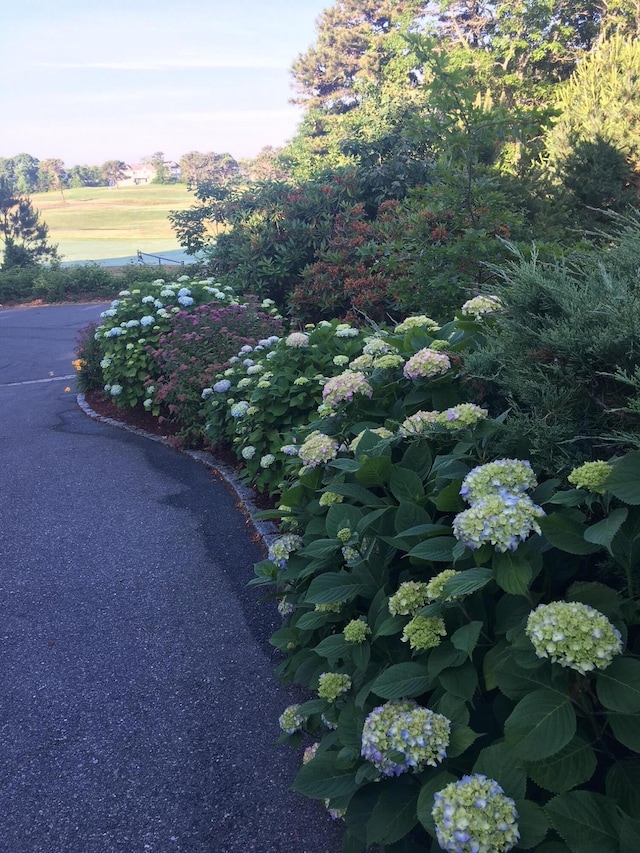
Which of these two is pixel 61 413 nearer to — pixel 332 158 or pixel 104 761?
pixel 104 761

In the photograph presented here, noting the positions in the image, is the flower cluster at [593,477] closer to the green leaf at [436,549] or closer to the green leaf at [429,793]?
the green leaf at [436,549]

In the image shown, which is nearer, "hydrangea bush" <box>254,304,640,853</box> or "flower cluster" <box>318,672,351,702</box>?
"hydrangea bush" <box>254,304,640,853</box>

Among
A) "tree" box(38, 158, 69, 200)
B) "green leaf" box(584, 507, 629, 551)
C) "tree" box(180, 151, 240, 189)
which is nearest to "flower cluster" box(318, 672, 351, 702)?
"green leaf" box(584, 507, 629, 551)

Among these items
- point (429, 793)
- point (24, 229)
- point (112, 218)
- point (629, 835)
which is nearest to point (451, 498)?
point (429, 793)

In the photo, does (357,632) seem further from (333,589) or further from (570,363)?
(570,363)

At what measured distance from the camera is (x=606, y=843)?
1117mm

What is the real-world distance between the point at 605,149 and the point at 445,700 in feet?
24.6

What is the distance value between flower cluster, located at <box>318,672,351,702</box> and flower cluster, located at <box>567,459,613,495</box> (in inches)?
34.2

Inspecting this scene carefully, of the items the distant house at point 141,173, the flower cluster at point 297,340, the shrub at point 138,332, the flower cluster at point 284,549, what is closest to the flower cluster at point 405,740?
the flower cluster at point 284,549

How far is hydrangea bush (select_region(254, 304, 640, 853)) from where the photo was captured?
3.87 ft

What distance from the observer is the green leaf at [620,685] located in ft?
3.82

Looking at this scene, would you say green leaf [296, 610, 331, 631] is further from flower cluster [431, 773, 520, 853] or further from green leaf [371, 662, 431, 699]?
flower cluster [431, 773, 520, 853]

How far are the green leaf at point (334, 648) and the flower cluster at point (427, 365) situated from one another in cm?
100

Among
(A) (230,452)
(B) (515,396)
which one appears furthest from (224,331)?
(B) (515,396)
